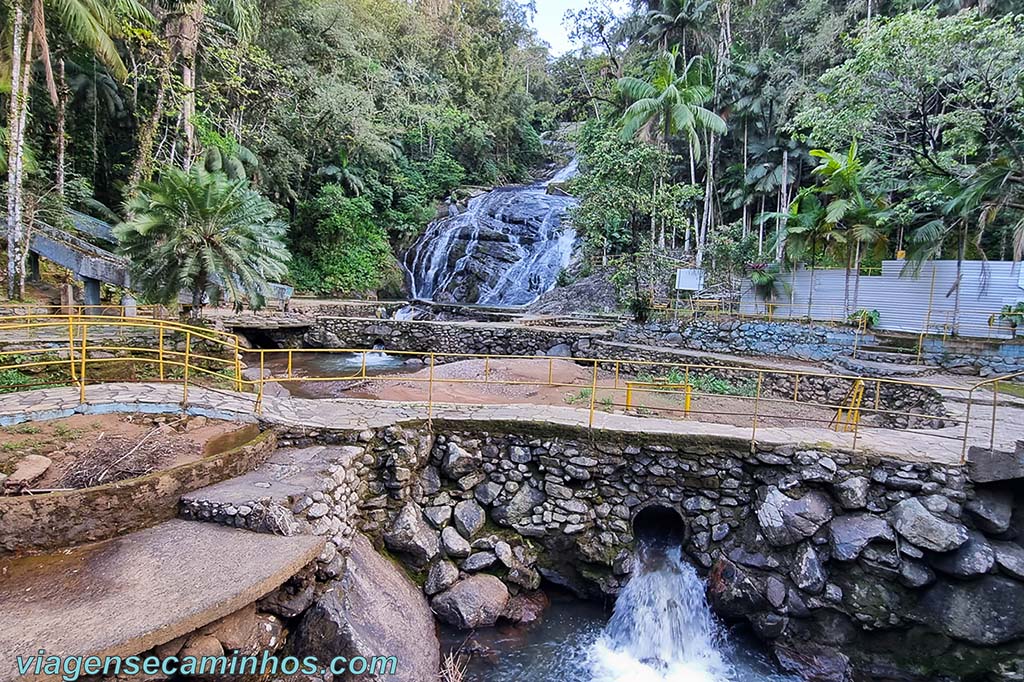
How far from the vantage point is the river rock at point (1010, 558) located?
21.1ft

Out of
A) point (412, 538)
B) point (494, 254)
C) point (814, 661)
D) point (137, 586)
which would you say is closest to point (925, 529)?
point (814, 661)

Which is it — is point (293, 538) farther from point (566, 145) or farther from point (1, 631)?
→ point (566, 145)

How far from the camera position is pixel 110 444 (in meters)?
6.52

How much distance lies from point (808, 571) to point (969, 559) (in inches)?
74.3

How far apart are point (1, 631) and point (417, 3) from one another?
4917 cm

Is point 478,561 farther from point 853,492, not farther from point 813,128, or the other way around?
point 813,128

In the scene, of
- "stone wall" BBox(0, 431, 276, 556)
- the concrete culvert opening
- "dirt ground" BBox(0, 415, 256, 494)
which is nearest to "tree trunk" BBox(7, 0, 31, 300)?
"dirt ground" BBox(0, 415, 256, 494)

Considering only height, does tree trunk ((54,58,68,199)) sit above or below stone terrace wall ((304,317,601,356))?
above

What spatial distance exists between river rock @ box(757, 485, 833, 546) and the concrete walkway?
2.76 ft

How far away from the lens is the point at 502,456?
8.45 meters

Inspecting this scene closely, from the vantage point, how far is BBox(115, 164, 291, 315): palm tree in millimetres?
13031

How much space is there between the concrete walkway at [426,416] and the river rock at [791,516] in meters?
0.84

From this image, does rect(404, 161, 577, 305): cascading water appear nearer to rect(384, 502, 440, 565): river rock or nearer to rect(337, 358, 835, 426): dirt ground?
rect(337, 358, 835, 426): dirt ground

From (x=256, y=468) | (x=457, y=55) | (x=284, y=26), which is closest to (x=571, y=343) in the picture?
(x=256, y=468)
